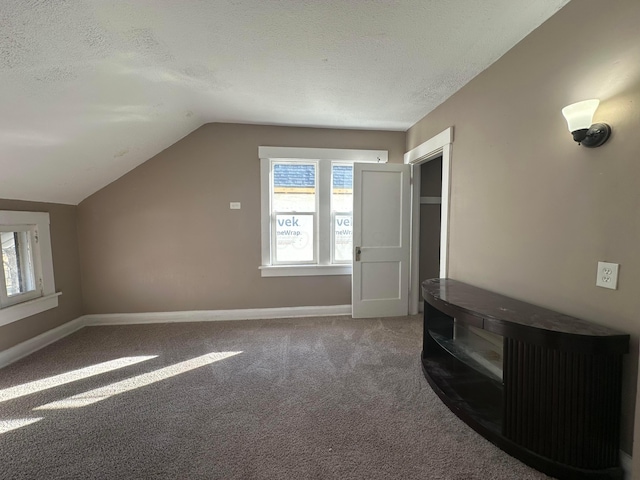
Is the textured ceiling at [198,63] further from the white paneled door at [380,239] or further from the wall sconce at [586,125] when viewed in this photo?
the white paneled door at [380,239]

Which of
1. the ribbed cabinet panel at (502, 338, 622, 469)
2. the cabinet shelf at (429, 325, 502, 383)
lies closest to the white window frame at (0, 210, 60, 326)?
the cabinet shelf at (429, 325, 502, 383)

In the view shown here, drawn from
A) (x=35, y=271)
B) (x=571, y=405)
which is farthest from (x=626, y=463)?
(x=35, y=271)

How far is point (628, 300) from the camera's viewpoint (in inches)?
Result: 50.0

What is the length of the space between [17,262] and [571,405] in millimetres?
4462

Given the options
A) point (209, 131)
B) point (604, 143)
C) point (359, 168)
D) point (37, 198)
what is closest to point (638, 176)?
point (604, 143)

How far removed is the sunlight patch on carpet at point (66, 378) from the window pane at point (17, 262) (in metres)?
0.98

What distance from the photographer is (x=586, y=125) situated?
53.7 inches

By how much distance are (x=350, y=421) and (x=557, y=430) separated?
1.09m

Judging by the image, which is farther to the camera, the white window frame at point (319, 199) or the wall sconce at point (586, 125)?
the white window frame at point (319, 199)

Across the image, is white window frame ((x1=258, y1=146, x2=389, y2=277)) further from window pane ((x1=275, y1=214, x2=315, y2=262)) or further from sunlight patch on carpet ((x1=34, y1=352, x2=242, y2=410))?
sunlight patch on carpet ((x1=34, y1=352, x2=242, y2=410))

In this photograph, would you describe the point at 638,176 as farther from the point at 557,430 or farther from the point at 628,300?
the point at 557,430

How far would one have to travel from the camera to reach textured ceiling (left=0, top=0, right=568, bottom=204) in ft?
5.01

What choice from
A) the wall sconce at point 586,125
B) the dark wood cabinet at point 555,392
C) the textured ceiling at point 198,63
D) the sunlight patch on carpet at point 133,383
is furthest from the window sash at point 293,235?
the wall sconce at point 586,125

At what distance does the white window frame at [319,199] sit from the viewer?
3498mm
